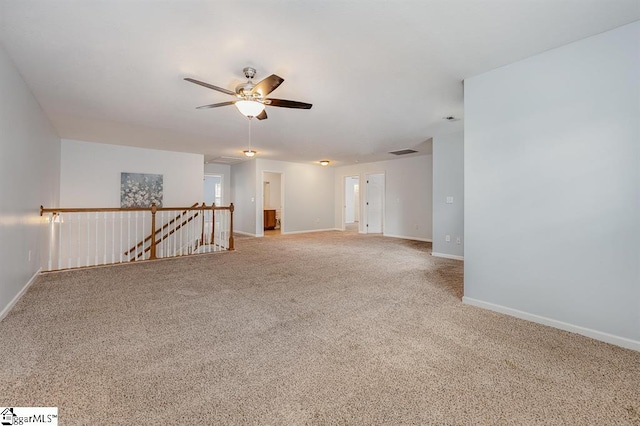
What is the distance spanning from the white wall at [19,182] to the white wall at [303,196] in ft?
16.0

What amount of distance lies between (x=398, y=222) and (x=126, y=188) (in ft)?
24.0

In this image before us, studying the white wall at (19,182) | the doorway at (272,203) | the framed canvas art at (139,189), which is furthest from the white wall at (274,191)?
the white wall at (19,182)

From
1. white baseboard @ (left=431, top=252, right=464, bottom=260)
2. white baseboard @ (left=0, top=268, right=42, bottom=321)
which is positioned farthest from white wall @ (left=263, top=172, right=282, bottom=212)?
white baseboard @ (left=0, top=268, right=42, bottom=321)

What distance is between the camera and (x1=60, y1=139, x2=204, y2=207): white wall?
607 centimetres

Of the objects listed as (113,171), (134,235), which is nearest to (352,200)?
(134,235)

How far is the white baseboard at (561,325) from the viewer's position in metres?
2.05

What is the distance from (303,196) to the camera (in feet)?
30.4

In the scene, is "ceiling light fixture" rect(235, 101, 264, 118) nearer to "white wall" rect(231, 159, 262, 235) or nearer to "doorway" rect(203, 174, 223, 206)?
"white wall" rect(231, 159, 262, 235)

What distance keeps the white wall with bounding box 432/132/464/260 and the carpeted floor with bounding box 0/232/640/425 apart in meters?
2.28

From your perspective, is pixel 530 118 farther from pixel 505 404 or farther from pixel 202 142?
pixel 202 142

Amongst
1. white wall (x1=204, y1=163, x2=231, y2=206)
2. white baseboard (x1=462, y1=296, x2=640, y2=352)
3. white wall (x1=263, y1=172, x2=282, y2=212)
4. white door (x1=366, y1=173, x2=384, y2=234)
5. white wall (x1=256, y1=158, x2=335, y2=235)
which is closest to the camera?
white baseboard (x1=462, y1=296, x2=640, y2=352)

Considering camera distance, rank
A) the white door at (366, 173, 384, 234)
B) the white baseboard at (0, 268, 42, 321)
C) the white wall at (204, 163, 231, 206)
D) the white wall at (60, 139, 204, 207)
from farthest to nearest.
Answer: the white wall at (204, 163, 231, 206) < the white door at (366, 173, 384, 234) < the white wall at (60, 139, 204, 207) < the white baseboard at (0, 268, 42, 321)

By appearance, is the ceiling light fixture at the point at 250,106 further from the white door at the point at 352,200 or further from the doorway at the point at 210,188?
the white door at the point at 352,200

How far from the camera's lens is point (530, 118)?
251cm
